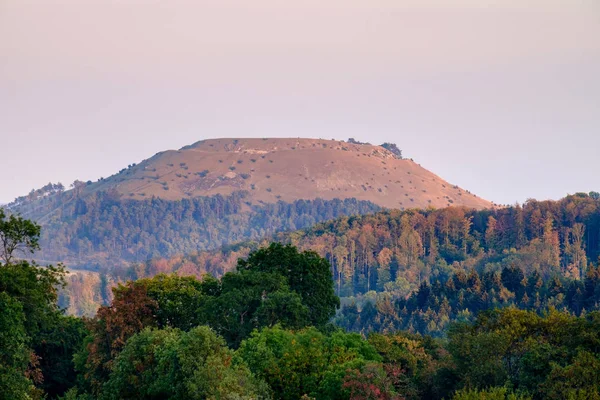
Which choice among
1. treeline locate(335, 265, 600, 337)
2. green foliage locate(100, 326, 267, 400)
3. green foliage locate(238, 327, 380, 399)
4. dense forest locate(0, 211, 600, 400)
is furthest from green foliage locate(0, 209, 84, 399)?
treeline locate(335, 265, 600, 337)

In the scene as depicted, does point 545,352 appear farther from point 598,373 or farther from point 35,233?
point 35,233

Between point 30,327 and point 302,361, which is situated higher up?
point 30,327

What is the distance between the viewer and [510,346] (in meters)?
67.4

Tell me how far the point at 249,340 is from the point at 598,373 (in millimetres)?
22772

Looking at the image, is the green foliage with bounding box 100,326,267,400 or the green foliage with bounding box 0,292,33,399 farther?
the green foliage with bounding box 0,292,33,399

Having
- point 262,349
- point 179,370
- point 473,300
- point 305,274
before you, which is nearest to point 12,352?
point 179,370

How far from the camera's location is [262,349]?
66500mm

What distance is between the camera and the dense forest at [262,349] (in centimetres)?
6025

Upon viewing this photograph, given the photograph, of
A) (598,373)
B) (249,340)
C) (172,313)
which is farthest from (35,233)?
(598,373)

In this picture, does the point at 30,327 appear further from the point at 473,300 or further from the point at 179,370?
the point at 473,300

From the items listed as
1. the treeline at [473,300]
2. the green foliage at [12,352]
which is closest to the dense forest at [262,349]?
the green foliage at [12,352]

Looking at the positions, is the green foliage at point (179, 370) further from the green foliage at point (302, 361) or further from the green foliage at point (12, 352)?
the green foliage at point (12, 352)

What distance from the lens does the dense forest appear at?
6025 cm

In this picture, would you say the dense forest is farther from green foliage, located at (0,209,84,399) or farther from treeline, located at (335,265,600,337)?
treeline, located at (335,265,600,337)
